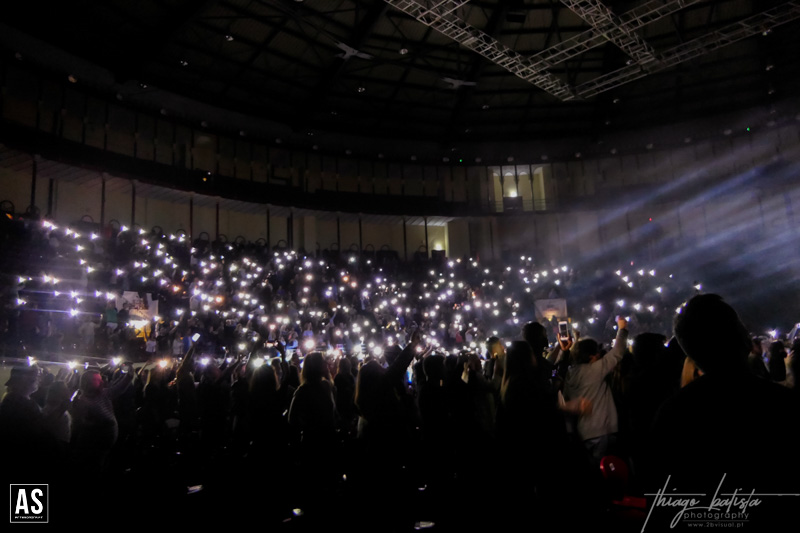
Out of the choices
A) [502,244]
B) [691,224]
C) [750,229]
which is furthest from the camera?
[502,244]

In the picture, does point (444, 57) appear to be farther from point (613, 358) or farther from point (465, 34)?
point (613, 358)

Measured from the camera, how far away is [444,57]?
1938 centimetres

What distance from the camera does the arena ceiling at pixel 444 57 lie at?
1543 centimetres

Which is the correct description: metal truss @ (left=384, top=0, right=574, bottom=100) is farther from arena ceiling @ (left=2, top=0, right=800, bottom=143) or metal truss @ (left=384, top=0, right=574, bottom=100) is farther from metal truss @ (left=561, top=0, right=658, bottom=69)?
metal truss @ (left=561, top=0, right=658, bottom=69)

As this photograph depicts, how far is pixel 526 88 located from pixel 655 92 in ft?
19.2

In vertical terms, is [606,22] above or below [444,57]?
below

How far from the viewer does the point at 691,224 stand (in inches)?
996

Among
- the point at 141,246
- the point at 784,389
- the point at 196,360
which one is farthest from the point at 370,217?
the point at 784,389

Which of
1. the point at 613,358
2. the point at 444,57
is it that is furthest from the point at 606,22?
the point at 613,358

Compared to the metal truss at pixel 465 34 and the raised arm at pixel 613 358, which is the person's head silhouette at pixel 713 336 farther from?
the metal truss at pixel 465 34

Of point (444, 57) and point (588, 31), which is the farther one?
point (444, 57)

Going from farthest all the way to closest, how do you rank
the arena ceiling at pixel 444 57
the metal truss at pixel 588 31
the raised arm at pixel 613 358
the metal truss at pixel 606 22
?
the arena ceiling at pixel 444 57 < the metal truss at pixel 588 31 < the metal truss at pixel 606 22 < the raised arm at pixel 613 358

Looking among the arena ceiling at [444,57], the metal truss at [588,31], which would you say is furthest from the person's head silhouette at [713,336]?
the arena ceiling at [444,57]

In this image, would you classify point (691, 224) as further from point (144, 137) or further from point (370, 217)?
point (144, 137)
